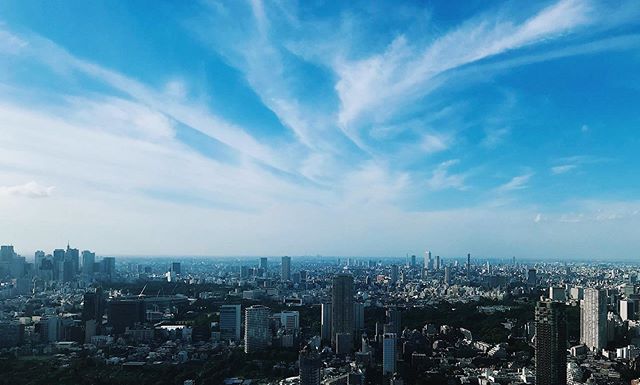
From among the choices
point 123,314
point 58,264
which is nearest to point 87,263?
point 58,264

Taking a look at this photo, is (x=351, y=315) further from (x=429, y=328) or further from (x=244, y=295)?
(x=244, y=295)

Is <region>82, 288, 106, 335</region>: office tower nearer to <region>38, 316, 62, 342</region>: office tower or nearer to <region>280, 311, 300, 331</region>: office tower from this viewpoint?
<region>38, 316, 62, 342</region>: office tower

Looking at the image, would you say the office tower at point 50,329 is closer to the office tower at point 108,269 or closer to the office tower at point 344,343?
the office tower at point 344,343

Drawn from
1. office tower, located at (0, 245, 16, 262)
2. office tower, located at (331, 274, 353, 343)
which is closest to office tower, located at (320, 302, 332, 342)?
office tower, located at (331, 274, 353, 343)

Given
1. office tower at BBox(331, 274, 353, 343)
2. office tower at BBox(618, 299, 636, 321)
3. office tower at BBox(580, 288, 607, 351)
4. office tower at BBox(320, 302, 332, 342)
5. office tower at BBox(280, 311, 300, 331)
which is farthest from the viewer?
office tower at BBox(618, 299, 636, 321)

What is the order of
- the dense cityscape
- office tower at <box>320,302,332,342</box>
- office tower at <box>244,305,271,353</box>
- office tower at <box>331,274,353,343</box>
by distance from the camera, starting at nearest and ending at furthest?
the dense cityscape < office tower at <box>244,305,271,353</box> < office tower at <box>331,274,353,343</box> < office tower at <box>320,302,332,342</box>

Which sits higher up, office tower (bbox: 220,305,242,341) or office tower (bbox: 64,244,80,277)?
office tower (bbox: 64,244,80,277)

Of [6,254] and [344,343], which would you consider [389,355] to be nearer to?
[344,343]

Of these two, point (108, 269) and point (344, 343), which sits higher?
point (108, 269)
